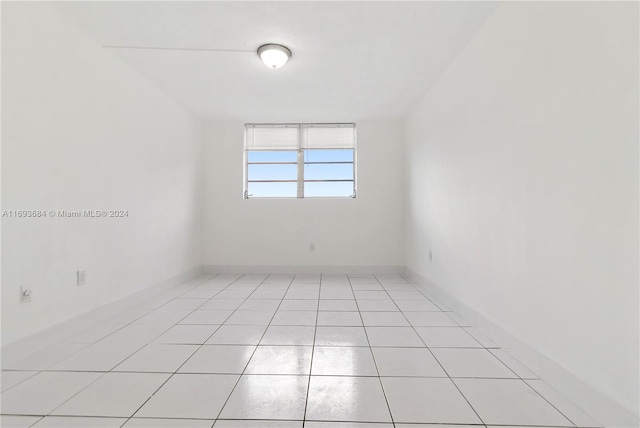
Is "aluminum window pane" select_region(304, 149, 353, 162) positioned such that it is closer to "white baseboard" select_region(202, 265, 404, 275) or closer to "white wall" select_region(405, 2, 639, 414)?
"white baseboard" select_region(202, 265, 404, 275)

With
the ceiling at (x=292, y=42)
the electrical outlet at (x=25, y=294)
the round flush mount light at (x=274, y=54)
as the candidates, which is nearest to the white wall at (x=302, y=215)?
the ceiling at (x=292, y=42)

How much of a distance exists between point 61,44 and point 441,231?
152 inches

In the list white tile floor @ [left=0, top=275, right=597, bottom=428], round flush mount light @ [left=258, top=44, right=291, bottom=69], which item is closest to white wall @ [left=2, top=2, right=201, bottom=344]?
white tile floor @ [left=0, top=275, right=597, bottom=428]

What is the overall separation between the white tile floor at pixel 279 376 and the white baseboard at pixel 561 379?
5 cm

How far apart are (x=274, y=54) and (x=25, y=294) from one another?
2660mm

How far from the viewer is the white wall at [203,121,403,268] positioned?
4.86m

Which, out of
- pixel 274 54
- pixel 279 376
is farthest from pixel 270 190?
pixel 279 376

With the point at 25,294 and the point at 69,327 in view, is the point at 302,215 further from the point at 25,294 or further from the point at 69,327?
the point at 25,294

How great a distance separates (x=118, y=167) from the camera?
9.31ft

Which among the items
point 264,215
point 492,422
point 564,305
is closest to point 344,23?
point 564,305

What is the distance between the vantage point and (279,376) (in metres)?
1.63

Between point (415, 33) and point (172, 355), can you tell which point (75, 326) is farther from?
point (415, 33)

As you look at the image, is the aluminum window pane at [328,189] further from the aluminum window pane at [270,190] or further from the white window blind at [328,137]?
the white window blind at [328,137]

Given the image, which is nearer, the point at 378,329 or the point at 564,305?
the point at 564,305
